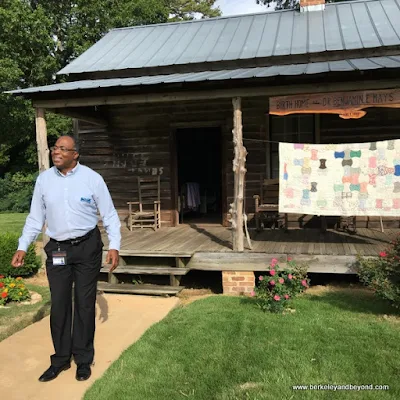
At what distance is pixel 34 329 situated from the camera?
4336 millimetres

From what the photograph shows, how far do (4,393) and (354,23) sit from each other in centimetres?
865

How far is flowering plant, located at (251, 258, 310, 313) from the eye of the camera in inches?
176

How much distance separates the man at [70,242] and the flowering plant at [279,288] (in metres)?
2.01

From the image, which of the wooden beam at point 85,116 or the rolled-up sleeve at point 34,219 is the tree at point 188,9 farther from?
the rolled-up sleeve at point 34,219

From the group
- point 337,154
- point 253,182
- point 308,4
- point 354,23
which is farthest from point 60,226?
point 308,4

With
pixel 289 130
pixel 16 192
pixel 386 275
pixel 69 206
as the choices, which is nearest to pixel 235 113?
pixel 289 130

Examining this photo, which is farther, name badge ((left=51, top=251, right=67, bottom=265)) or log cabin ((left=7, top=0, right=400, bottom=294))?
log cabin ((left=7, top=0, right=400, bottom=294))

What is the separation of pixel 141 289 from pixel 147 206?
3396 millimetres

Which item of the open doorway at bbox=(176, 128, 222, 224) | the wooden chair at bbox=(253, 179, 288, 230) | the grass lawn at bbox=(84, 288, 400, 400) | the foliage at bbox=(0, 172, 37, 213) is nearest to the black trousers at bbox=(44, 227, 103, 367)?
the grass lawn at bbox=(84, 288, 400, 400)

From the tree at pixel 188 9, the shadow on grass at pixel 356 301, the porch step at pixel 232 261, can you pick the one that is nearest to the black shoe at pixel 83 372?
the porch step at pixel 232 261

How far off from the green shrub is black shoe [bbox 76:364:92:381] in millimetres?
3542

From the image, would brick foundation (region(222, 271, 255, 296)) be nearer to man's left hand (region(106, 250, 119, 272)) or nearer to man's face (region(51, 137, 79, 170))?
man's left hand (region(106, 250, 119, 272))

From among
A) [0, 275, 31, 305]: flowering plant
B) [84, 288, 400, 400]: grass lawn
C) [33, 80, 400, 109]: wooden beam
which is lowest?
[84, 288, 400, 400]: grass lawn

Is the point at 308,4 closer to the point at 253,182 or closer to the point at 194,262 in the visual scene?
the point at 253,182
